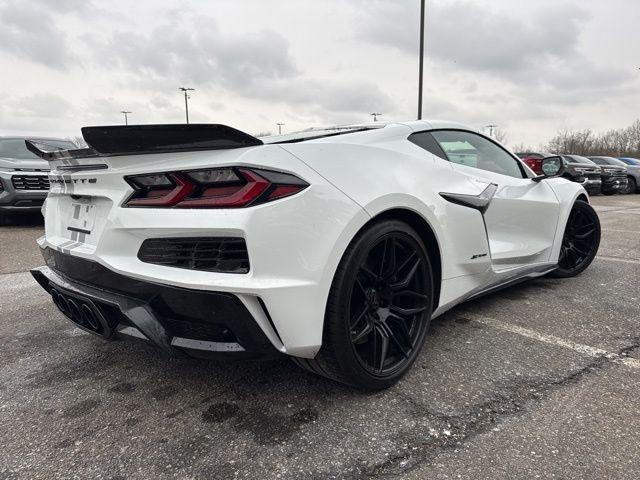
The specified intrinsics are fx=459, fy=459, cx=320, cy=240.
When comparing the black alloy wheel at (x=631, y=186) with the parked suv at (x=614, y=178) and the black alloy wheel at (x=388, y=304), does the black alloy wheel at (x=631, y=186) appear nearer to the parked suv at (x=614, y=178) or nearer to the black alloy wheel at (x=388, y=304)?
the parked suv at (x=614, y=178)

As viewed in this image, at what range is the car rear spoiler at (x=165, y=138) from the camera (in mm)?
1735

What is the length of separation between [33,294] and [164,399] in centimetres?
258

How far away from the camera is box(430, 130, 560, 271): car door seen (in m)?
2.85

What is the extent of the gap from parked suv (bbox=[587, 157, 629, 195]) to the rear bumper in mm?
18156

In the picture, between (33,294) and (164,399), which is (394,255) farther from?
(33,294)

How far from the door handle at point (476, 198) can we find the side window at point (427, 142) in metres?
0.26

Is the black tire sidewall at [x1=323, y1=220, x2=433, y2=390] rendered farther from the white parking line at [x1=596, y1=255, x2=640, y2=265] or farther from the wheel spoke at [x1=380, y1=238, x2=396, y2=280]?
the white parking line at [x1=596, y1=255, x2=640, y2=265]

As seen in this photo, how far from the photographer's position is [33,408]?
2076mm

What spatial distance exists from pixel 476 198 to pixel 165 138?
1792 mm

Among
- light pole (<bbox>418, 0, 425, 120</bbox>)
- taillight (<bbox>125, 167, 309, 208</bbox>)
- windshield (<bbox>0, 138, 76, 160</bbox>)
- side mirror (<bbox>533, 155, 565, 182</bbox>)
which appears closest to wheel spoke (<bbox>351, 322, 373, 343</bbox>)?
taillight (<bbox>125, 167, 309, 208</bbox>)

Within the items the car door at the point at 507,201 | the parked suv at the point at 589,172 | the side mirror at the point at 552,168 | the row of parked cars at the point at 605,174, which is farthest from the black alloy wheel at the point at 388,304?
the parked suv at the point at 589,172

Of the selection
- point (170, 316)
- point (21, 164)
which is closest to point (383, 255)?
point (170, 316)

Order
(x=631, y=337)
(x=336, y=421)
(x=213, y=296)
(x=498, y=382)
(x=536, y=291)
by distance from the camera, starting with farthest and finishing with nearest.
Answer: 1. (x=536, y=291)
2. (x=631, y=337)
3. (x=498, y=382)
4. (x=336, y=421)
5. (x=213, y=296)

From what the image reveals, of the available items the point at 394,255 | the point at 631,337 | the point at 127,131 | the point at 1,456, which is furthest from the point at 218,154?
the point at 631,337
